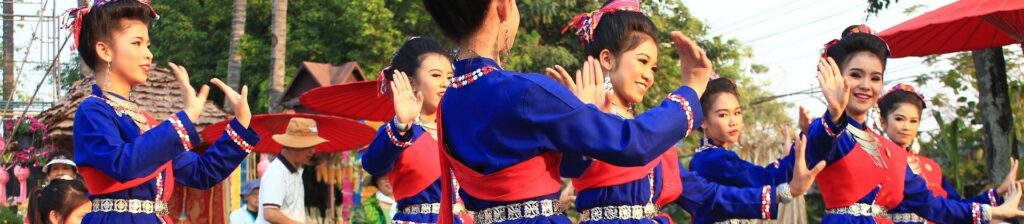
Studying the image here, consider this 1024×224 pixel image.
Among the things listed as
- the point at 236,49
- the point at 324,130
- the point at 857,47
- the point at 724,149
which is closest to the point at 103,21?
the point at 724,149

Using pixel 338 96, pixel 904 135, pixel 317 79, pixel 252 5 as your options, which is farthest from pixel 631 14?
pixel 252 5

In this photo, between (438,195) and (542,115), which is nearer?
(542,115)

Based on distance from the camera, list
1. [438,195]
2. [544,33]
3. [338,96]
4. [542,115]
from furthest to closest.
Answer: [544,33] < [338,96] < [438,195] < [542,115]

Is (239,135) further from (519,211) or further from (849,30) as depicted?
(849,30)

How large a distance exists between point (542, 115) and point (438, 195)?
2890 millimetres

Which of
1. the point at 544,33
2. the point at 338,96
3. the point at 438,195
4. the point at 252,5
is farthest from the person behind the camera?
the point at 252,5

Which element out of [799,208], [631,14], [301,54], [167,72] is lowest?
[799,208]

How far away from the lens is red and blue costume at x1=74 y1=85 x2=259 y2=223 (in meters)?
5.02

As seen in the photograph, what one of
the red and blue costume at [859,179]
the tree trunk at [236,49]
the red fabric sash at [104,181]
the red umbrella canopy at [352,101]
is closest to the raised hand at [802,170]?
the red and blue costume at [859,179]

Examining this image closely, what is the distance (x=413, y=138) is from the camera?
250 inches

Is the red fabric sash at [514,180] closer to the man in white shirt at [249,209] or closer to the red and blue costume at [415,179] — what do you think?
the red and blue costume at [415,179]

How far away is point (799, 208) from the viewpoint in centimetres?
1152

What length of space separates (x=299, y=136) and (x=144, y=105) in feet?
15.2

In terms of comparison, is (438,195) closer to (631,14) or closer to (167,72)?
(631,14)
